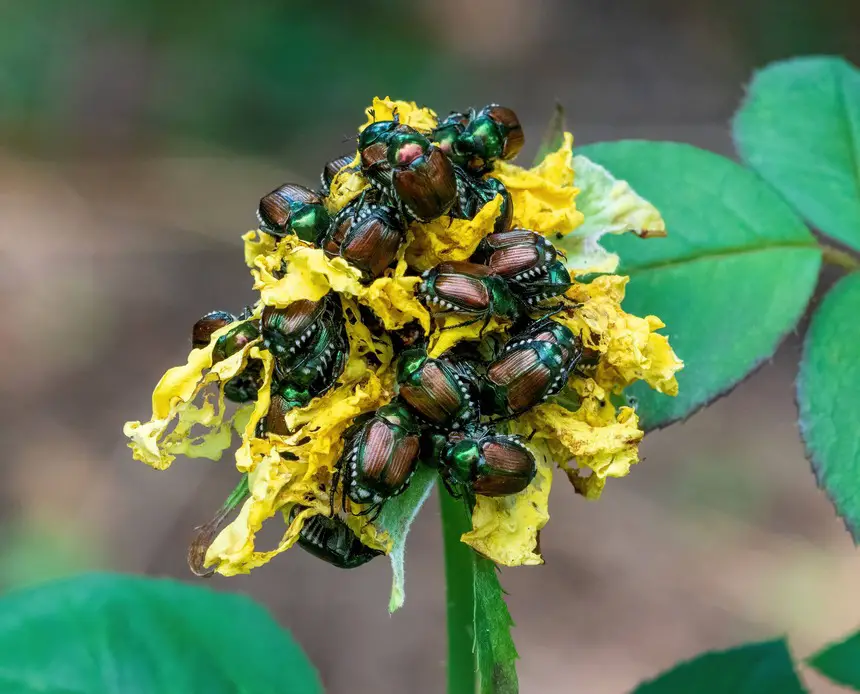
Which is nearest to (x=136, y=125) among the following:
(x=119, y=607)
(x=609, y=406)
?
(x=119, y=607)

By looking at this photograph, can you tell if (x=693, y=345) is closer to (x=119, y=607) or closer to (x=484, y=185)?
(x=484, y=185)

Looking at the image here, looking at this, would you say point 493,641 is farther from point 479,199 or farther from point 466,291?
point 479,199

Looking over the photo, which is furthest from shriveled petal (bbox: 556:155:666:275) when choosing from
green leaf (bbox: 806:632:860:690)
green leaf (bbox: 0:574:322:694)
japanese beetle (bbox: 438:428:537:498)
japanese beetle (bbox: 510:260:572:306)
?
green leaf (bbox: 0:574:322:694)

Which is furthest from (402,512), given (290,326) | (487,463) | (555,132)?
A: (555,132)

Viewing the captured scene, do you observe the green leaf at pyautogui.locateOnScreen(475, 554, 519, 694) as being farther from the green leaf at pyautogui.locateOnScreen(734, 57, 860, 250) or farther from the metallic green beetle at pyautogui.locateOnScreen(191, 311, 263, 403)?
the green leaf at pyautogui.locateOnScreen(734, 57, 860, 250)

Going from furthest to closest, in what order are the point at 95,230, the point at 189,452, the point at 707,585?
the point at 95,230 → the point at 707,585 → the point at 189,452

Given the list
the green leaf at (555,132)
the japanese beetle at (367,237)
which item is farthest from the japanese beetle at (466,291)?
the green leaf at (555,132)
